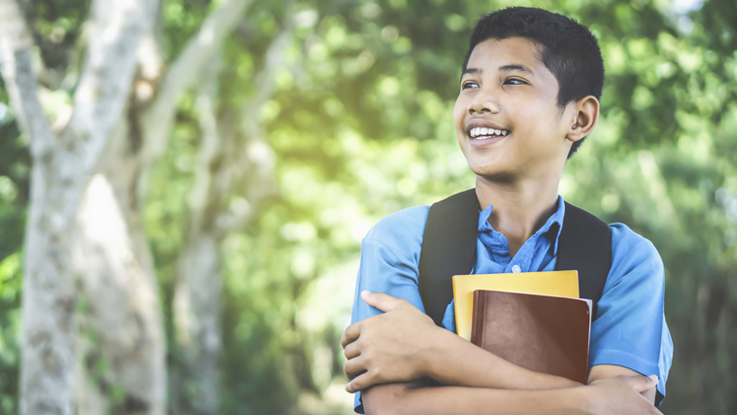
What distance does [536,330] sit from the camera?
1229mm

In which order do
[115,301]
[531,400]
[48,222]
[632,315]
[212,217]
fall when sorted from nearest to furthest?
[531,400], [632,315], [48,222], [115,301], [212,217]

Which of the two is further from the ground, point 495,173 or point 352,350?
point 495,173

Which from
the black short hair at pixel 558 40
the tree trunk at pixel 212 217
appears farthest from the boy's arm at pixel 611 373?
the tree trunk at pixel 212 217

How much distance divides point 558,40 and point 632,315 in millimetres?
695

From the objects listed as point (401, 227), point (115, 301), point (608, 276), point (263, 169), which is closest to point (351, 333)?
point (401, 227)

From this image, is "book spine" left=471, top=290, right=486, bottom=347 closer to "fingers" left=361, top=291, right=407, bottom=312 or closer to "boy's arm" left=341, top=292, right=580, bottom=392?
A: "boy's arm" left=341, top=292, right=580, bottom=392

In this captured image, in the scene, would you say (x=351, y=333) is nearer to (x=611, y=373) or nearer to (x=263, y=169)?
(x=611, y=373)

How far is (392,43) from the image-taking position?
8109mm

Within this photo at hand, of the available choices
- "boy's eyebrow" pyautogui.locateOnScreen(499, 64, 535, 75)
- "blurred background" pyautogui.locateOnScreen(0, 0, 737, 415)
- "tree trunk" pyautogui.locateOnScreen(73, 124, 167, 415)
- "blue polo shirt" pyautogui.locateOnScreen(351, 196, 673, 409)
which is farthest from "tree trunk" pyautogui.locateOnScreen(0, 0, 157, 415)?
"boy's eyebrow" pyautogui.locateOnScreen(499, 64, 535, 75)

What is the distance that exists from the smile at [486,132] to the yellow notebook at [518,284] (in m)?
0.34

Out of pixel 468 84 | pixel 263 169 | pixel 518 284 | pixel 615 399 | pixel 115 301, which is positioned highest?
pixel 263 169

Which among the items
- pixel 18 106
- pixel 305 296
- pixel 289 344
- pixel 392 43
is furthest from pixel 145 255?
pixel 289 344

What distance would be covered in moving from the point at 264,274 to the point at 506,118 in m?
13.8

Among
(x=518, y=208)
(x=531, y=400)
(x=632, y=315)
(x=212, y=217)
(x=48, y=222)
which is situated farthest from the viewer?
(x=212, y=217)
